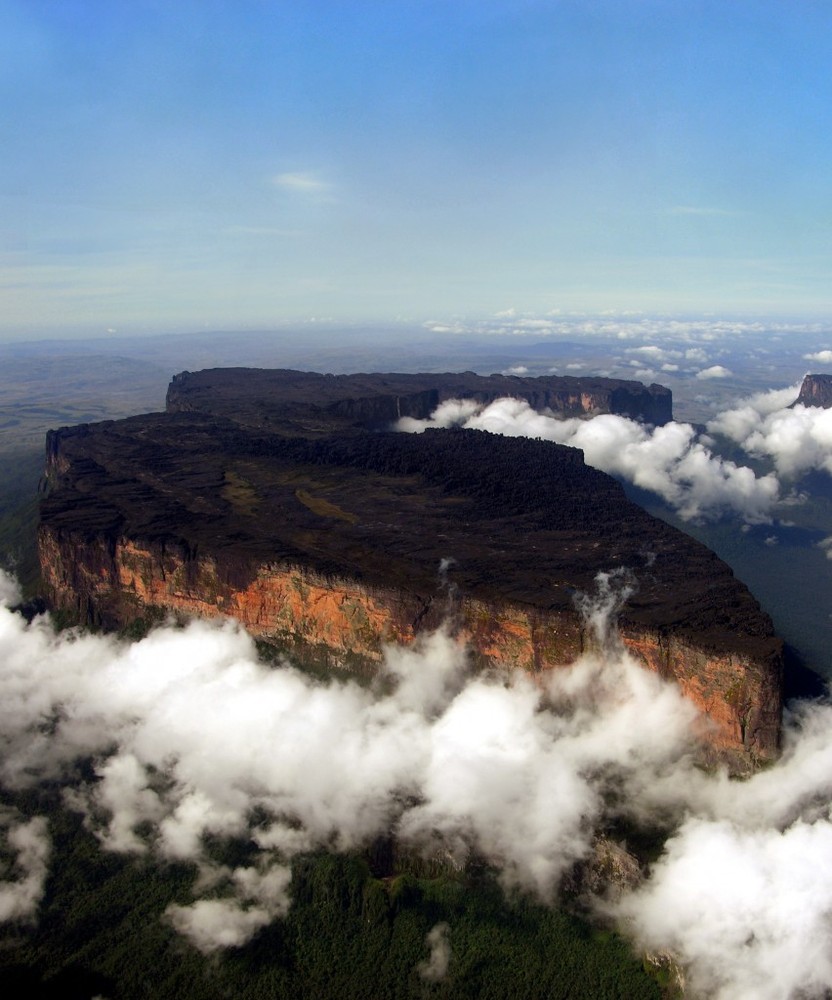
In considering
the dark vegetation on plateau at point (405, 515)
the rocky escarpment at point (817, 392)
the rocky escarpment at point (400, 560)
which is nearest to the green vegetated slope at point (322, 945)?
the rocky escarpment at point (400, 560)

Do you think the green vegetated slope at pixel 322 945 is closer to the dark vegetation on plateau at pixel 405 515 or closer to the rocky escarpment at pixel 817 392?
the dark vegetation on plateau at pixel 405 515

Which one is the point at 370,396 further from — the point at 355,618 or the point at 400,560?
the point at 355,618


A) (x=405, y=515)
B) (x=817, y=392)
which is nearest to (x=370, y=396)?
(x=405, y=515)

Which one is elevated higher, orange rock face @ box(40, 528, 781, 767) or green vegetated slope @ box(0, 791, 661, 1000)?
orange rock face @ box(40, 528, 781, 767)

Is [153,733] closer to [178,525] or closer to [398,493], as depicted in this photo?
[178,525]

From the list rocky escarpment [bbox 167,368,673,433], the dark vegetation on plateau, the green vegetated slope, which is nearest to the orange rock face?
the dark vegetation on plateau

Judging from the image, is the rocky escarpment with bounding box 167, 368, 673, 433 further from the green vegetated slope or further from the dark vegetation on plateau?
the green vegetated slope
